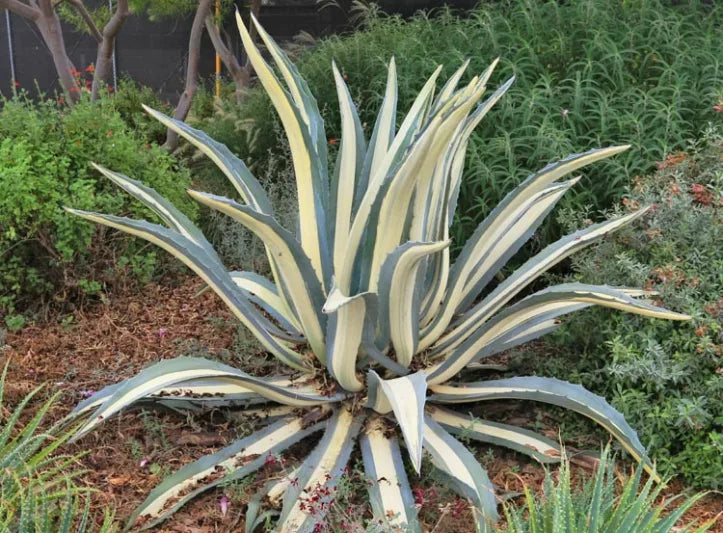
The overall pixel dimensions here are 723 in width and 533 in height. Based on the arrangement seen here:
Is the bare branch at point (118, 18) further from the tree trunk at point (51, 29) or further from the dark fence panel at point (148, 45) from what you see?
the dark fence panel at point (148, 45)

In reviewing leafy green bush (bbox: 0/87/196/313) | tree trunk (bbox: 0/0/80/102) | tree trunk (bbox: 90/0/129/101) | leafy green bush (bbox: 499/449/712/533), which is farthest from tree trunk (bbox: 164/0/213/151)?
leafy green bush (bbox: 499/449/712/533)

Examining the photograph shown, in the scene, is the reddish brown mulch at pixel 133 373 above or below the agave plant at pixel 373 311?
below

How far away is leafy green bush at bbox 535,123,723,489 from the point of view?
77.0 inches

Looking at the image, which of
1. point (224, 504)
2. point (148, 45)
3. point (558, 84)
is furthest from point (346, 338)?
point (148, 45)

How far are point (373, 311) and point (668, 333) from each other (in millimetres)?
904

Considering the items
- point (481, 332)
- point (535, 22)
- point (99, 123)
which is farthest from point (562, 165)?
point (99, 123)

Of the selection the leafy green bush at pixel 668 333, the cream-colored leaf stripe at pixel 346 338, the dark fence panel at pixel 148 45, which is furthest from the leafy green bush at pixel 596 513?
the dark fence panel at pixel 148 45

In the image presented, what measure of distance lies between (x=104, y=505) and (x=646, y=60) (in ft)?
9.81

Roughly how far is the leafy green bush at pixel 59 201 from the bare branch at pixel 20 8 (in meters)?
1.19

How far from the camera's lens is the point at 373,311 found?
1.87 meters

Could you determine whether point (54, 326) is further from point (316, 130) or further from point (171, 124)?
point (316, 130)

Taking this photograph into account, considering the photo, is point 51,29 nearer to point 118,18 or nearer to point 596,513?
point 118,18

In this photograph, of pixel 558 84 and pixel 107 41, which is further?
pixel 107 41

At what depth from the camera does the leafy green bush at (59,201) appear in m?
2.95
